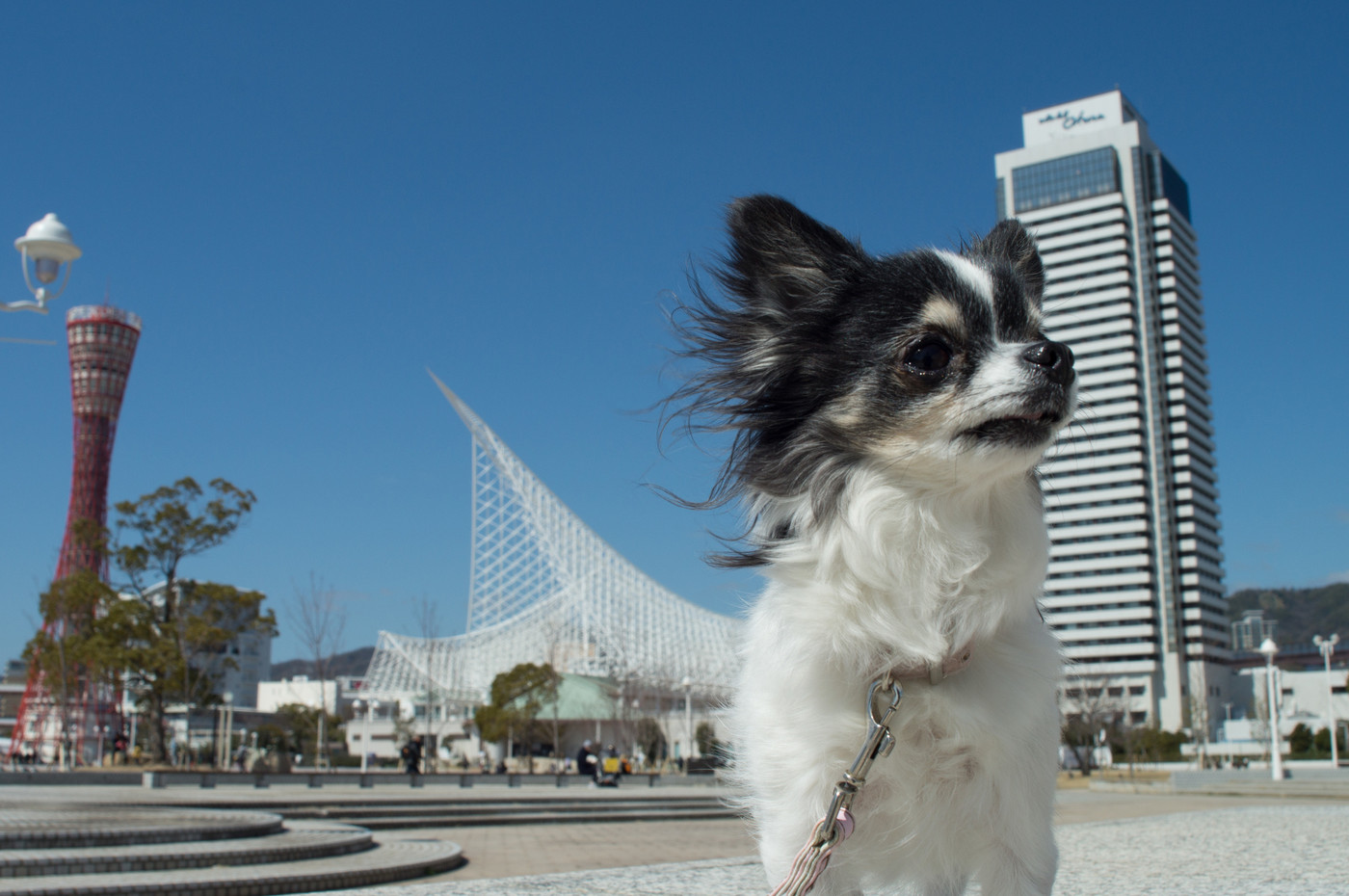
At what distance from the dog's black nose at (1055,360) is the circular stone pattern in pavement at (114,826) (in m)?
7.80

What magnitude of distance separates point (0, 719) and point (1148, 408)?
110 meters

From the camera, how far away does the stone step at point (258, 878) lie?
5.71 m

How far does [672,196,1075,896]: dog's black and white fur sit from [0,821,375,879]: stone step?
249 inches

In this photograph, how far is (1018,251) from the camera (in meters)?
2.47

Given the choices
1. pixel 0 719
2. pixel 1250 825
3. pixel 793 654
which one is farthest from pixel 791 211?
pixel 0 719

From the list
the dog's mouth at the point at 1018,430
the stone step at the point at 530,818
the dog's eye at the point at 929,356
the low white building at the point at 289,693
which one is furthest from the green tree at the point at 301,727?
the dog's mouth at the point at 1018,430

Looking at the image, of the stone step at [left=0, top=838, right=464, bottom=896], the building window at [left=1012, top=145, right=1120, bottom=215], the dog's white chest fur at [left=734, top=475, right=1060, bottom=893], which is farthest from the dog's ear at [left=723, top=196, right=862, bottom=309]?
the building window at [left=1012, top=145, right=1120, bottom=215]

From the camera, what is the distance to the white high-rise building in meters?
90.1

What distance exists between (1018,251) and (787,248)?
662 mm

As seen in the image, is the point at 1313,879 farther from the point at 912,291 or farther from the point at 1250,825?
the point at 1250,825

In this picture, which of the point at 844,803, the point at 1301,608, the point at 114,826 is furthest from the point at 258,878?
the point at 1301,608

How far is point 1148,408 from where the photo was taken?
94000mm

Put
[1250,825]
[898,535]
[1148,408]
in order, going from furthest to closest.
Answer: [1148,408] < [1250,825] < [898,535]

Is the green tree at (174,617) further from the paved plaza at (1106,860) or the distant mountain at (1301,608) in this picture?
the distant mountain at (1301,608)
